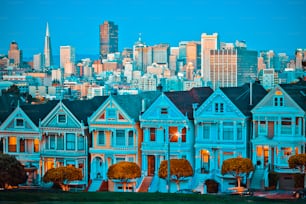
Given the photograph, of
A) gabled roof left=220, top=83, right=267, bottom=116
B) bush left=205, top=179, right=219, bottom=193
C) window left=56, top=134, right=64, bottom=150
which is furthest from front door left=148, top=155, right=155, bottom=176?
gabled roof left=220, top=83, right=267, bottom=116

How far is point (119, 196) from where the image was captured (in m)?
36.5

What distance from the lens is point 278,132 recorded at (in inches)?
1821

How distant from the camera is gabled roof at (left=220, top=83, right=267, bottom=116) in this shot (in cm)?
4775

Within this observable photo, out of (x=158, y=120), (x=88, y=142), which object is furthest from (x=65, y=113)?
(x=158, y=120)

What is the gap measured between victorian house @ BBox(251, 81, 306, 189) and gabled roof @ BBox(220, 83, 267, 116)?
4.63ft

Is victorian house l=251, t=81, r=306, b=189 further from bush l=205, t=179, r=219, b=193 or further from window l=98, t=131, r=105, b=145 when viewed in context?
window l=98, t=131, r=105, b=145

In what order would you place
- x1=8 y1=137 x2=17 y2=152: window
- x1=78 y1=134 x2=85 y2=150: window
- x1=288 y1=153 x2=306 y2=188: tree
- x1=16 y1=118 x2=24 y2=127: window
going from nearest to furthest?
1. x1=288 y1=153 x2=306 y2=188: tree
2. x1=78 y1=134 x2=85 y2=150: window
3. x1=16 y1=118 x2=24 y2=127: window
4. x1=8 y1=137 x2=17 y2=152: window

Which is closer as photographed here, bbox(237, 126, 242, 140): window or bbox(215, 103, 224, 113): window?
bbox(237, 126, 242, 140): window

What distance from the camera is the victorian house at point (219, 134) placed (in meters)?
47.0

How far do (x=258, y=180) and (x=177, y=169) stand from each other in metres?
4.52

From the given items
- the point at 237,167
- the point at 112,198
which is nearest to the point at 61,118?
the point at 237,167

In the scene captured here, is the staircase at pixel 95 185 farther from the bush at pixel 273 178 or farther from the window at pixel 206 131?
the bush at pixel 273 178

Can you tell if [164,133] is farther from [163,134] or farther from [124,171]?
[124,171]

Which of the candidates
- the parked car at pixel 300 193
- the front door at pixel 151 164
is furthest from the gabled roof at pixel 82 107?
the parked car at pixel 300 193
